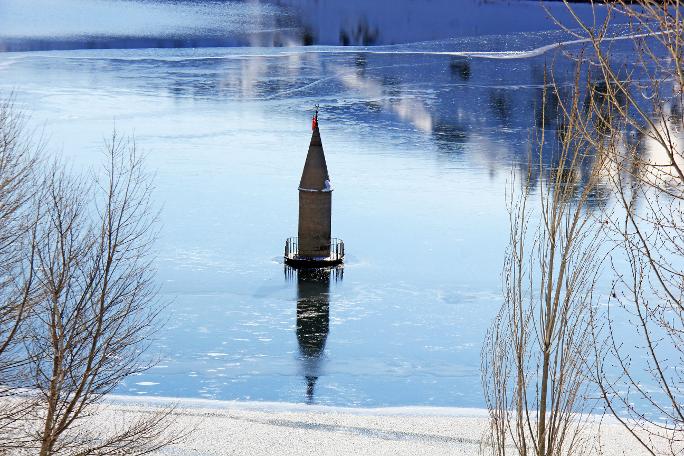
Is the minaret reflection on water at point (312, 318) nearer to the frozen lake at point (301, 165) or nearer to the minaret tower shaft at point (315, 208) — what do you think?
the frozen lake at point (301, 165)

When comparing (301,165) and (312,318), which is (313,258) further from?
(301,165)

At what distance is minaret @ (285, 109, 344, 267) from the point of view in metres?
47.7

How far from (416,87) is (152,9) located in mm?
67801

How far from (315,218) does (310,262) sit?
1805 millimetres

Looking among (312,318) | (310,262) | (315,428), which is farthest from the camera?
(310,262)

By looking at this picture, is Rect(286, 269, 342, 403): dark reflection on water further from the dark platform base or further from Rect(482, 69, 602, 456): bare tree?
Rect(482, 69, 602, 456): bare tree

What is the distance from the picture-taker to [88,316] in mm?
25734

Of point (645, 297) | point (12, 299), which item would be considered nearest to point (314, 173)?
point (645, 297)

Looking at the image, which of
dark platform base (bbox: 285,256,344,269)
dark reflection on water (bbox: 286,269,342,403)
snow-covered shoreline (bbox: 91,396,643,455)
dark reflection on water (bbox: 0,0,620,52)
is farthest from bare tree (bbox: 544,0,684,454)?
dark reflection on water (bbox: 0,0,620,52)

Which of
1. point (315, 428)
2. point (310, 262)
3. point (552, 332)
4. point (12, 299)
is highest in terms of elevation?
point (552, 332)

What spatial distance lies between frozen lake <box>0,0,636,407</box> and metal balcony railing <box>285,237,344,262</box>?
1.49 ft

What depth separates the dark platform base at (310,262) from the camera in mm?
46812

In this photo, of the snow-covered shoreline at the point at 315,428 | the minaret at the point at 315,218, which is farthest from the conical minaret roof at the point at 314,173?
the snow-covered shoreline at the point at 315,428

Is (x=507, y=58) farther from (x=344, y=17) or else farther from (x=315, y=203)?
(x=315, y=203)
